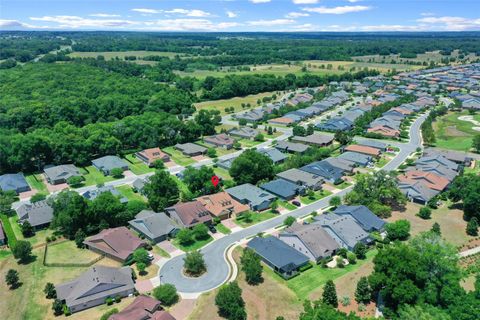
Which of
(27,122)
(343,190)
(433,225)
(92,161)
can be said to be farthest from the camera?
(27,122)

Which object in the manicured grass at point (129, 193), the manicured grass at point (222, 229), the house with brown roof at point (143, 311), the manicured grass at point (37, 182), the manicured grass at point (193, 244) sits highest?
the house with brown roof at point (143, 311)

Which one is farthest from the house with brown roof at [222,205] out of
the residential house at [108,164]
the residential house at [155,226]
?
the residential house at [108,164]

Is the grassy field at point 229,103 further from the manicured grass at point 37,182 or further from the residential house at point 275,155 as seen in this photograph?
the manicured grass at point 37,182

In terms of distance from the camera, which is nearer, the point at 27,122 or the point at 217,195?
the point at 217,195

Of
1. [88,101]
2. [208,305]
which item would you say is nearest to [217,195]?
[208,305]

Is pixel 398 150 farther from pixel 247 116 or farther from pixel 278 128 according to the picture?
pixel 247 116

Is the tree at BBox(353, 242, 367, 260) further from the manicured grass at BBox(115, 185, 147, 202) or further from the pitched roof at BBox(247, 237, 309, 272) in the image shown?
the manicured grass at BBox(115, 185, 147, 202)
